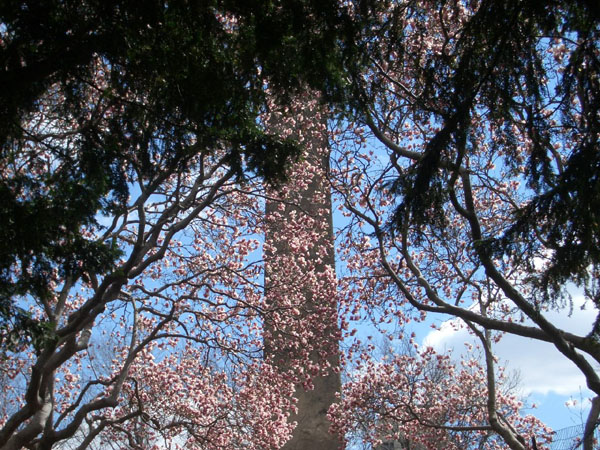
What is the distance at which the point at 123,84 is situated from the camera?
208 inches

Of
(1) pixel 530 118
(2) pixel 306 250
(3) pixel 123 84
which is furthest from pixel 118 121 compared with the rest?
(2) pixel 306 250

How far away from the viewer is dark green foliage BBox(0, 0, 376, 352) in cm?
451

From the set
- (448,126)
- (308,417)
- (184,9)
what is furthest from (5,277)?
(308,417)

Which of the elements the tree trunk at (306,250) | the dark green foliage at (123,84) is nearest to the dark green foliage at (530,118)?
the dark green foliage at (123,84)

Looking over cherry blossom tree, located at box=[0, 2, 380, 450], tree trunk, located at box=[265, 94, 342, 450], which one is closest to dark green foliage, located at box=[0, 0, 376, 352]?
cherry blossom tree, located at box=[0, 2, 380, 450]

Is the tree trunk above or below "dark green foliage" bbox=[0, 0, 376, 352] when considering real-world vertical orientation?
above

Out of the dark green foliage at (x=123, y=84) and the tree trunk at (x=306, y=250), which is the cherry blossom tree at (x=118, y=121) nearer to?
the dark green foliage at (x=123, y=84)

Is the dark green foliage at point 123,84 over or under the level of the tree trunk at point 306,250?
under

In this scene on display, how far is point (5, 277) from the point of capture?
16.1 ft

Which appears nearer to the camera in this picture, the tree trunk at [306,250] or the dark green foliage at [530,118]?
the dark green foliage at [530,118]

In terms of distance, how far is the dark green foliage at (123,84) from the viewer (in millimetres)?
4508

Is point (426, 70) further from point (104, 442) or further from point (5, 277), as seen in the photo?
point (104, 442)

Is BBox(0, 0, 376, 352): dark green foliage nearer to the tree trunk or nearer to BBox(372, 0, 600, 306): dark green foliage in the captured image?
BBox(372, 0, 600, 306): dark green foliage

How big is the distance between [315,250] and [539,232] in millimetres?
7492
